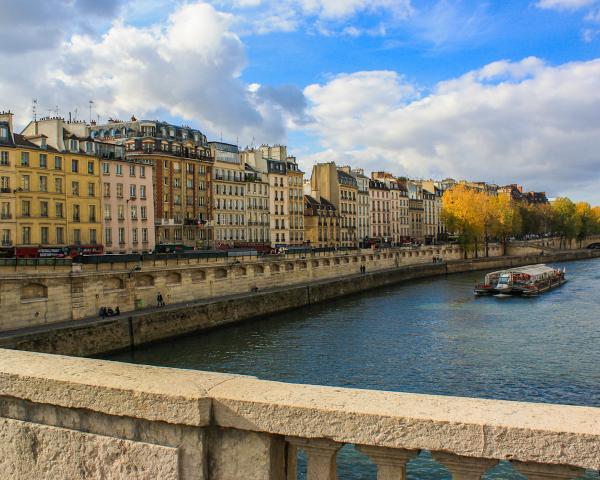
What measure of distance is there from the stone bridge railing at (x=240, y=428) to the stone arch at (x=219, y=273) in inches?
1632

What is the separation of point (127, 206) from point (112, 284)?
20.5 meters

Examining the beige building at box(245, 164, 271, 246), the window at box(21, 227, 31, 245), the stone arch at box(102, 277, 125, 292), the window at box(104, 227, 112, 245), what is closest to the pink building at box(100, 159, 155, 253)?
the window at box(104, 227, 112, 245)

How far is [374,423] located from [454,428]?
0.42m

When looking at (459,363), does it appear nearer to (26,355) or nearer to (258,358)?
(258,358)

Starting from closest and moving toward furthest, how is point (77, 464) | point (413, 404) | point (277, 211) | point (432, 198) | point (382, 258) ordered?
1. point (413, 404)
2. point (77, 464)
3. point (382, 258)
4. point (277, 211)
5. point (432, 198)

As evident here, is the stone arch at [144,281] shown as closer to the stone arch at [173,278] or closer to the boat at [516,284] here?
the stone arch at [173,278]

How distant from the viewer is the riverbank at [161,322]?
92.9ft

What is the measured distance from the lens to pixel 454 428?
325cm

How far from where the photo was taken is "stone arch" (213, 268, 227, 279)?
45.6 metres

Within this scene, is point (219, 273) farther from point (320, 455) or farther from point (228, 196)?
point (320, 455)

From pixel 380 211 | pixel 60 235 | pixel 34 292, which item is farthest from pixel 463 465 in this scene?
pixel 380 211

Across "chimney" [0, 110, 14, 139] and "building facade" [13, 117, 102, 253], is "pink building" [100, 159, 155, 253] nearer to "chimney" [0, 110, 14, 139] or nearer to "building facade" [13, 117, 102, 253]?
"building facade" [13, 117, 102, 253]

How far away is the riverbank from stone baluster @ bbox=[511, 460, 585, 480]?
84.8 feet

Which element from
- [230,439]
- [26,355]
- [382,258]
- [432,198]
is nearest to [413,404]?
[230,439]
